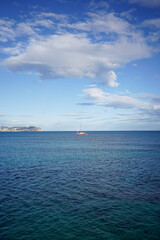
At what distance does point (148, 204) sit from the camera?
21.6m

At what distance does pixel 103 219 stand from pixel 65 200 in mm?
→ 6225

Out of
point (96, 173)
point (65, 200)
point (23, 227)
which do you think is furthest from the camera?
point (96, 173)

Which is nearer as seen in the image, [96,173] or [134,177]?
[134,177]

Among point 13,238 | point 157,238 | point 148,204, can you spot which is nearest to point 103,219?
point 157,238

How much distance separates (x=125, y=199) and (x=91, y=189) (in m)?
5.66

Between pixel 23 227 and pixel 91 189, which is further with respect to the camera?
pixel 91 189

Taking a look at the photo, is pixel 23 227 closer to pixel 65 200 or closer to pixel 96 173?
pixel 65 200

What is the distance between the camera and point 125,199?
907 inches

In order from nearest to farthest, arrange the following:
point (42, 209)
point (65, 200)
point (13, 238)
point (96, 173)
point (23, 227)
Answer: point (13, 238) < point (23, 227) < point (42, 209) < point (65, 200) < point (96, 173)

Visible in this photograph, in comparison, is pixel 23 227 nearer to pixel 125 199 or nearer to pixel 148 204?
pixel 125 199

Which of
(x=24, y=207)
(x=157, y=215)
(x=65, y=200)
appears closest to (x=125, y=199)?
(x=157, y=215)

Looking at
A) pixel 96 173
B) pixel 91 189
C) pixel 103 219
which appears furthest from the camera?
pixel 96 173

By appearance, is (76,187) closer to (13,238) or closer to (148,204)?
(148,204)

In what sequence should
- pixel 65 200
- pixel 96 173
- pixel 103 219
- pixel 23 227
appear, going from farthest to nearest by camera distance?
pixel 96 173
pixel 65 200
pixel 103 219
pixel 23 227
